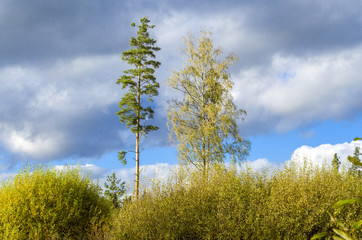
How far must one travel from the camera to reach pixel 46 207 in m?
9.90

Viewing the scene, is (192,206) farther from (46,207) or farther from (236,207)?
(46,207)

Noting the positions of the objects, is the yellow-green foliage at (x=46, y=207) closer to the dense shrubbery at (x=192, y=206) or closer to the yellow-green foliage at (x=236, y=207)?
the dense shrubbery at (x=192, y=206)

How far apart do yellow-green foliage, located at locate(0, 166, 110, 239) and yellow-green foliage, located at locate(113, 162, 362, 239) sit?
6.97 ft

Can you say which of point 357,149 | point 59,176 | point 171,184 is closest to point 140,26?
point 59,176

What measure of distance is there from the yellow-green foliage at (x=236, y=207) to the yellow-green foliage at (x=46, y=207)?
213 cm

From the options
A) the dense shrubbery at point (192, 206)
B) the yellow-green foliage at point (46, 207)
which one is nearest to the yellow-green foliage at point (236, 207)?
the dense shrubbery at point (192, 206)

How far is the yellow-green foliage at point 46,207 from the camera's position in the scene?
31.3 ft

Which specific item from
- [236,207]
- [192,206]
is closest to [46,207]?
[192,206]

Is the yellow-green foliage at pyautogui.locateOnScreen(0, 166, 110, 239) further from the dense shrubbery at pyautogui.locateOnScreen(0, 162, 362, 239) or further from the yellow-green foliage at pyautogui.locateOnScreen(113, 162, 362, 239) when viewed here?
the yellow-green foliage at pyautogui.locateOnScreen(113, 162, 362, 239)

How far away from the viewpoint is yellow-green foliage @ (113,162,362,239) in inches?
258

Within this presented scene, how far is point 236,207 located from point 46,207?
6.08 m

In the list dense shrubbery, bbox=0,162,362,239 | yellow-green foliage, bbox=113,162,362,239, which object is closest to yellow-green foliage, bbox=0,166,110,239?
dense shrubbery, bbox=0,162,362,239

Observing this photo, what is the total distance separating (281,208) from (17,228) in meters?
7.27

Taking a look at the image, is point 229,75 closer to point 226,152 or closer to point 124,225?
point 226,152
